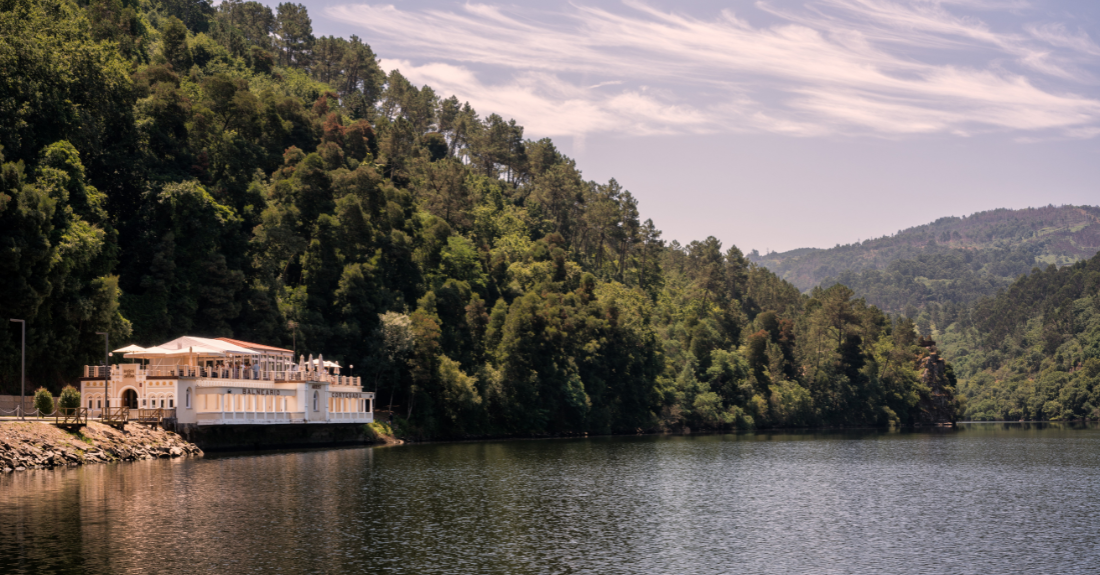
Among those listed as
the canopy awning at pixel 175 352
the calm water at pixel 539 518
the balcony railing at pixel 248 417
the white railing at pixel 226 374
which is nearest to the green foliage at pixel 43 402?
the calm water at pixel 539 518

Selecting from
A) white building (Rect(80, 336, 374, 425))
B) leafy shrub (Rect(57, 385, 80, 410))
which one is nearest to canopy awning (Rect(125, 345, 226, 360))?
white building (Rect(80, 336, 374, 425))

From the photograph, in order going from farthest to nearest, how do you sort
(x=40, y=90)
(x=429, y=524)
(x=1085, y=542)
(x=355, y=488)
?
1. (x=40, y=90)
2. (x=355, y=488)
3. (x=429, y=524)
4. (x=1085, y=542)

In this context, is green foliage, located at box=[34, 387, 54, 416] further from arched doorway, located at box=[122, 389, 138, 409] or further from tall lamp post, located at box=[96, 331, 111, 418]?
arched doorway, located at box=[122, 389, 138, 409]

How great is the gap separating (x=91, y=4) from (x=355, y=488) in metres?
110

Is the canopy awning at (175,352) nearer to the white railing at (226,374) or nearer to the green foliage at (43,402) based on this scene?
the white railing at (226,374)

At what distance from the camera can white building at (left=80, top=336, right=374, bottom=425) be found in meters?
84.2

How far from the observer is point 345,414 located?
107125 mm

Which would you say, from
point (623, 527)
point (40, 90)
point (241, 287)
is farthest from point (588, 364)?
point (623, 527)

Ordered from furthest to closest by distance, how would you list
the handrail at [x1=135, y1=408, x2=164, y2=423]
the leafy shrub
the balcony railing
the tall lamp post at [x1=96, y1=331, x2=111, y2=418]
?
the balcony railing
the handrail at [x1=135, y1=408, x2=164, y2=423]
the tall lamp post at [x1=96, y1=331, x2=111, y2=418]
the leafy shrub

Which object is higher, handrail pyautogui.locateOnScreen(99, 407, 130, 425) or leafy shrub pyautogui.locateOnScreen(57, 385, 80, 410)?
leafy shrub pyautogui.locateOnScreen(57, 385, 80, 410)

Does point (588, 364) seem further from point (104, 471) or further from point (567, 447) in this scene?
point (104, 471)

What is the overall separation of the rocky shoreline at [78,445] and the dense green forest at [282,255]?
41.1ft

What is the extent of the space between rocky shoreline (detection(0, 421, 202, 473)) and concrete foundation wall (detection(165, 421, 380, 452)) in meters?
5.09

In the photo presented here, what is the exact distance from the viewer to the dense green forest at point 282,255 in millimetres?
85812
